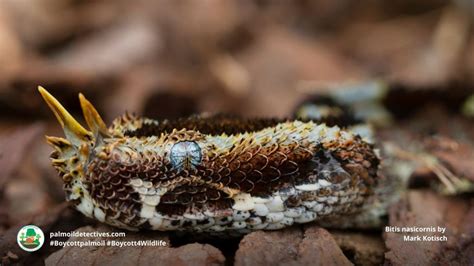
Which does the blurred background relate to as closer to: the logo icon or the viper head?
the logo icon

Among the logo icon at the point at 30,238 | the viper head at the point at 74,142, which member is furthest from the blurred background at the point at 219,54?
the viper head at the point at 74,142

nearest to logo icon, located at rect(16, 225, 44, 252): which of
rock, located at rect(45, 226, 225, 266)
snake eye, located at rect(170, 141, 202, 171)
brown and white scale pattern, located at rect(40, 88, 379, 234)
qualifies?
rock, located at rect(45, 226, 225, 266)

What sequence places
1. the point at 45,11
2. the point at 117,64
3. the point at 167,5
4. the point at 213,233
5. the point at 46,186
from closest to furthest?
1. the point at 213,233
2. the point at 46,186
3. the point at 117,64
4. the point at 45,11
5. the point at 167,5

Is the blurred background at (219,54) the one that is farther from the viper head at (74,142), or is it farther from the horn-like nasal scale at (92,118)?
the horn-like nasal scale at (92,118)

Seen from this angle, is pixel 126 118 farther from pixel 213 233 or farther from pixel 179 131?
pixel 213 233

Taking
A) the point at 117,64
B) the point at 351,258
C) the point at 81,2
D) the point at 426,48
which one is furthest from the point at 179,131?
the point at 426,48

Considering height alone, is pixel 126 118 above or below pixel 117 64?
below

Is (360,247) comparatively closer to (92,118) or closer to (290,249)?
(290,249)
